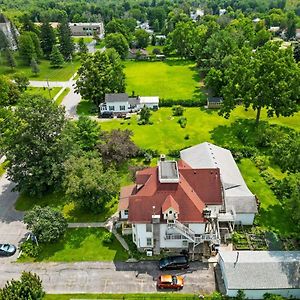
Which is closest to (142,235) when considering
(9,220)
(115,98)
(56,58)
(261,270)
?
(261,270)

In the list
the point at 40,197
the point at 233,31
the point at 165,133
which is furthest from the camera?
the point at 233,31

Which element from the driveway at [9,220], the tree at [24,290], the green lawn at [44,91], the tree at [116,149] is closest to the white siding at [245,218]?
the tree at [116,149]

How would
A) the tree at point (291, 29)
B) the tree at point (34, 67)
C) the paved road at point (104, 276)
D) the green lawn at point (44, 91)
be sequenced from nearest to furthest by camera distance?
the paved road at point (104, 276), the green lawn at point (44, 91), the tree at point (34, 67), the tree at point (291, 29)

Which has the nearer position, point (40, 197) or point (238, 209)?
point (238, 209)

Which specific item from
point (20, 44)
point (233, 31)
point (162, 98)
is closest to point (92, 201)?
point (162, 98)

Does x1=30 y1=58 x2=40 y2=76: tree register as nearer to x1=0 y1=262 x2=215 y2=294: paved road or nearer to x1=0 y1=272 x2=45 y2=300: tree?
x1=0 y1=262 x2=215 y2=294: paved road

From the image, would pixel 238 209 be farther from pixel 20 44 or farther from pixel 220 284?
pixel 20 44

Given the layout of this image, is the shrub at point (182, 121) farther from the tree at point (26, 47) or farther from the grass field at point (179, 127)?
the tree at point (26, 47)
